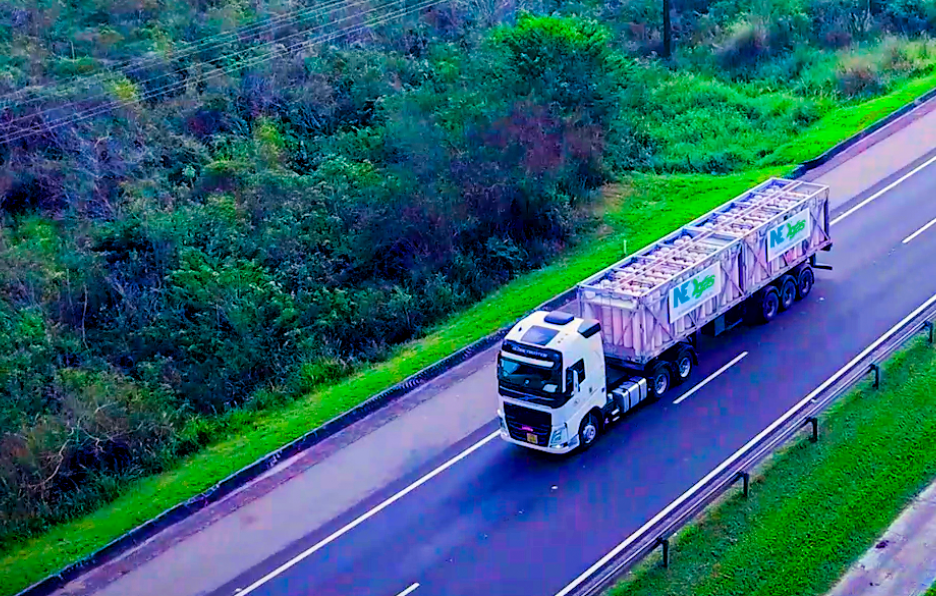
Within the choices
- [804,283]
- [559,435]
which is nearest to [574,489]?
[559,435]

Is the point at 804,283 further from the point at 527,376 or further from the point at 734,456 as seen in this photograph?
the point at 527,376

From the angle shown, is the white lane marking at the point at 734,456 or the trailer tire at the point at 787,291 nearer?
the white lane marking at the point at 734,456

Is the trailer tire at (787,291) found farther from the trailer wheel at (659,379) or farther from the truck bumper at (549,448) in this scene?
the truck bumper at (549,448)

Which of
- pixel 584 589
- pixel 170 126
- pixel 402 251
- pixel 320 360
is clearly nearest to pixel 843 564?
pixel 584 589

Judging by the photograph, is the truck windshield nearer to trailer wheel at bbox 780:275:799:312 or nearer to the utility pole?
trailer wheel at bbox 780:275:799:312

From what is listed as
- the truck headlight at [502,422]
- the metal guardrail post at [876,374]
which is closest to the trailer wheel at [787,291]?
the metal guardrail post at [876,374]

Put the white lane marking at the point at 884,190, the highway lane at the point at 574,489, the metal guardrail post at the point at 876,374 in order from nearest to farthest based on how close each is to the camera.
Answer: the highway lane at the point at 574,489, the metal guardrail post at the point at 876,374, the white lane marking at the point at 884,190

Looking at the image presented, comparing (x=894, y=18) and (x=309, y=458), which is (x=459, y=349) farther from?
(x=894, y=18)

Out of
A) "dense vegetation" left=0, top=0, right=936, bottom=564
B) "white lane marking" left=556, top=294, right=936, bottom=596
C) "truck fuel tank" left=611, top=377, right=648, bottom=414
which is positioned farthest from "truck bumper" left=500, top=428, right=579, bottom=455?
"dense vegetation" left=0, top=0, right=936, bottom=564
